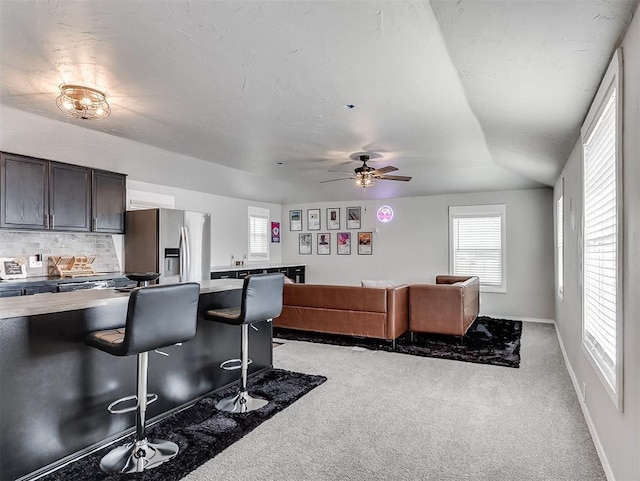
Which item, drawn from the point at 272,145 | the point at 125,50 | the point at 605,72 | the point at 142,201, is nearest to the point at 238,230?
the point at 142,201

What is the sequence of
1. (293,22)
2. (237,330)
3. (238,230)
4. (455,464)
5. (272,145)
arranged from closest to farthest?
(293,22) < (455,464) < (237,330) < (272,145) < (238,230)

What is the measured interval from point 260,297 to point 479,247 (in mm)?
5537

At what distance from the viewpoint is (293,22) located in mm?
2217

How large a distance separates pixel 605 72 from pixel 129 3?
2.50 m

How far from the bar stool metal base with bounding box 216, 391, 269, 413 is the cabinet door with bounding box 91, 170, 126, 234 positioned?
3.34 m

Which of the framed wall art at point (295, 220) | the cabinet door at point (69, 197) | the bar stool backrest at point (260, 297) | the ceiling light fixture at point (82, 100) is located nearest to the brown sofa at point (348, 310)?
the bar stool backrest at point (260, 297)

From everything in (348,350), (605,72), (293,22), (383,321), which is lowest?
Answer: (348,350)

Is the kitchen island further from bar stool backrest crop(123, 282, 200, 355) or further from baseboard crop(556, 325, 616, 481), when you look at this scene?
baseboard crop(556, 325, 616, 481)

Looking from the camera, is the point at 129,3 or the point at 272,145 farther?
the point at 272,145

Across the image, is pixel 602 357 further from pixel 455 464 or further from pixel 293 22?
pixel 293 22

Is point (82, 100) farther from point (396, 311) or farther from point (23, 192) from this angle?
point (396, 311)

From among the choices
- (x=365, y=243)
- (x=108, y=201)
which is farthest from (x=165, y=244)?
(x=365, y=243)

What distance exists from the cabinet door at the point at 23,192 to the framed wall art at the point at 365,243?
5.68m

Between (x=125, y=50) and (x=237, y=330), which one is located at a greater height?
Result: (x=125, y=50)
